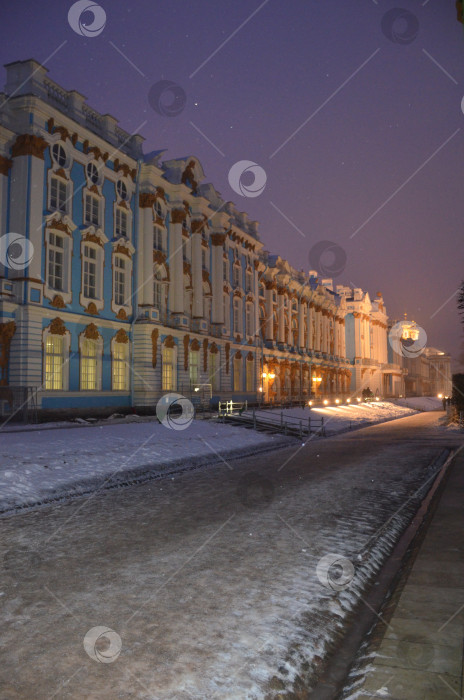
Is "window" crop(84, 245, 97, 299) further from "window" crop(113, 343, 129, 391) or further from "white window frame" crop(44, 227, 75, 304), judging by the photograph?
"window" crop(113, 343, 129, 391)

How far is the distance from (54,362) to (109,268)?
23.0 feet

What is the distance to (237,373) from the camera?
47.9m

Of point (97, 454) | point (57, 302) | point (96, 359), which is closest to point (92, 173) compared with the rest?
point (57, 302)

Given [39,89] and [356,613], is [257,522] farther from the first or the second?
[39,89]

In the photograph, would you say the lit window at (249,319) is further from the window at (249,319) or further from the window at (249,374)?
the window at (249,374)

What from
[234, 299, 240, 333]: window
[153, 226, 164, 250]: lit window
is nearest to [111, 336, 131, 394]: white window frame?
[153, 226, 164, 250]: lit window

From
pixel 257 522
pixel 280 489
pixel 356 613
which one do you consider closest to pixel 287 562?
pixel 356 613

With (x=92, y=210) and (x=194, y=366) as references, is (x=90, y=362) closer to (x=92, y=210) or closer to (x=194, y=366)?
(x=92, y=210)

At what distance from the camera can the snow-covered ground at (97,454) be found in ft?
39.1

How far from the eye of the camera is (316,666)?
4258 millimetres

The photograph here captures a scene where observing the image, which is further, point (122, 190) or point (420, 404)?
point (420, 404)

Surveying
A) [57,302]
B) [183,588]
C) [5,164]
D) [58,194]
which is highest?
[5,164]

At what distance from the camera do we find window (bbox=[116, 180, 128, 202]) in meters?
33.2

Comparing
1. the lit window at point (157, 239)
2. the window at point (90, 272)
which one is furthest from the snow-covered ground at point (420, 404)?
the window at point (90, 272)
